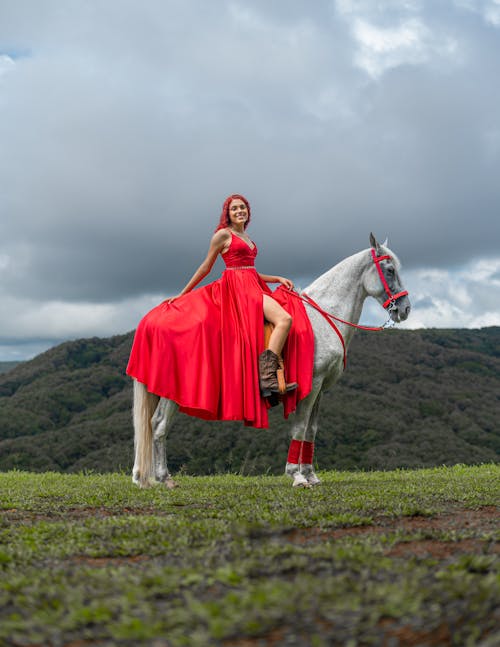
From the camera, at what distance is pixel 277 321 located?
826 cm

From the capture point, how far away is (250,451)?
1485 inches

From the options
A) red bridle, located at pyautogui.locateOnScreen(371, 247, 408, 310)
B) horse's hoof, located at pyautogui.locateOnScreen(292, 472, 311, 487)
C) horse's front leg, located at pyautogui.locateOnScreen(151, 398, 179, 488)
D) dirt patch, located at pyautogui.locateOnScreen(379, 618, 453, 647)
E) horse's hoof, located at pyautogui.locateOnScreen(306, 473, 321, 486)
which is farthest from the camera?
red bridle, located at pyautogui.locateOnScreen(371, 247, 408, 310)

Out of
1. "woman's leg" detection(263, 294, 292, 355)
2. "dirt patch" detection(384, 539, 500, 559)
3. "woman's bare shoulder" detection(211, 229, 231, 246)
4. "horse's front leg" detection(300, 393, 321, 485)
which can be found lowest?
"dirt patch" detection(384, 539, 500, 559)

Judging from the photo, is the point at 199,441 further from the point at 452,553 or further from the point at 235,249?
the point at 452,553

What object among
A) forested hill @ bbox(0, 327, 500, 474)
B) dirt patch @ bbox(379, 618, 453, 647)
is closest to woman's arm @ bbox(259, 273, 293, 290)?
dirt patch @ bbox(379, 618, 453, 647)

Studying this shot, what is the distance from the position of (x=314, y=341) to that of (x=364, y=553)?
207 inches

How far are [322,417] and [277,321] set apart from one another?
136ft

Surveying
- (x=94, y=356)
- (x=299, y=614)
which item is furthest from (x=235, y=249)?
(x=94, y=356)

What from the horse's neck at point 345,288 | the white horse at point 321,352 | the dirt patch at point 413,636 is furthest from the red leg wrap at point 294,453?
the dirt patch at point 413,636

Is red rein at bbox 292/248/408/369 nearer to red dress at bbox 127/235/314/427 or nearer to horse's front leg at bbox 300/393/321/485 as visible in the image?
red dress at bbox 127/235/314/427

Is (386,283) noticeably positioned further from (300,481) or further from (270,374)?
(300,481)

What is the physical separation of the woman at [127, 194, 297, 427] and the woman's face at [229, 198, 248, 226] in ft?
2.75

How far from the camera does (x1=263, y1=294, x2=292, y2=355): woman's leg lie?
26.7ft

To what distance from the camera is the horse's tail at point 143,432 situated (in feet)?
26.6
